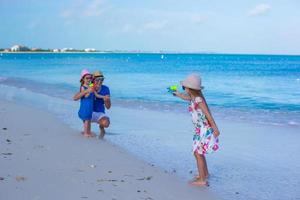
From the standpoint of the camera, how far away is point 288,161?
6719 millimetres

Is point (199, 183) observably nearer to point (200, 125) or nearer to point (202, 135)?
point (202, 135)

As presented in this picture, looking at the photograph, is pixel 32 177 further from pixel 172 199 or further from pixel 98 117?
pixel 98 117

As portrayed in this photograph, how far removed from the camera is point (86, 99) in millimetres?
8242

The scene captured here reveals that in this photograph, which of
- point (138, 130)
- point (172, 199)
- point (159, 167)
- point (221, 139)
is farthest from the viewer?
point (138, 130)

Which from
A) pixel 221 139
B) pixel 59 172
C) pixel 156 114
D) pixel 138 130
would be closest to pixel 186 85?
pixel 59 172

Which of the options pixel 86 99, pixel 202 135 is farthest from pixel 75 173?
pixel 86 99

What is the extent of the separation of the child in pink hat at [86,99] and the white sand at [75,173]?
38 cm

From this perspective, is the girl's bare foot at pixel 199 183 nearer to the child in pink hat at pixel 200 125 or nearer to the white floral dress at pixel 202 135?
the child in pink hat at pixel 200 125

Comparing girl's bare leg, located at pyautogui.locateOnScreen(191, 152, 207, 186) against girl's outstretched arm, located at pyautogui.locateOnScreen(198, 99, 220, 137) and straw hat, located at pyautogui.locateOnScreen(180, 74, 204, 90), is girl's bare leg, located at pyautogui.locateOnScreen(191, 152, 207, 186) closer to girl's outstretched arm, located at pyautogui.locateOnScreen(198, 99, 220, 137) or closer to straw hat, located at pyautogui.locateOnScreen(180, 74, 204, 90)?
girl's outstretched arm, located at pyautogui.locateOnScreen(198, 99, 220, 137)

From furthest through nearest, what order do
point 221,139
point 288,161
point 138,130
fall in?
1. point 138,130
2. point 221,139
3. point 288,161

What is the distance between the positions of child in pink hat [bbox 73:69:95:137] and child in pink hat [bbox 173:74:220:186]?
295cm

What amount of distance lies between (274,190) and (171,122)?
554 cm

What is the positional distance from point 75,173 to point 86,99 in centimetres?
307

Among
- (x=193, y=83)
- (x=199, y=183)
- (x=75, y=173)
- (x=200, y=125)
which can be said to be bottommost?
(x=199, y=183)
